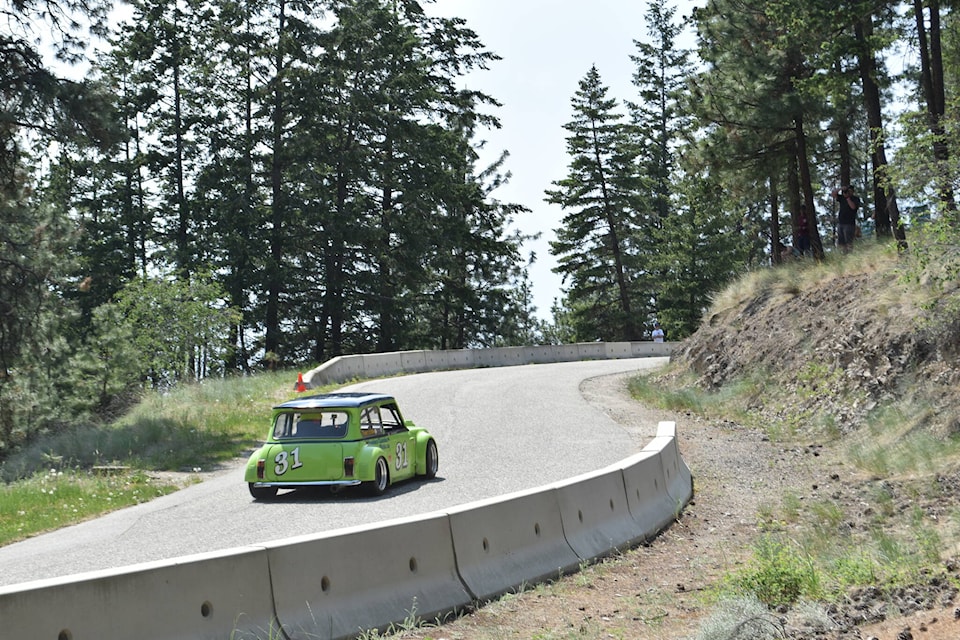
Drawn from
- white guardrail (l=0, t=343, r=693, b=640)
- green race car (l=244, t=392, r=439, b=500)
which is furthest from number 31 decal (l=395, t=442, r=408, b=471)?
white guardrail (l=0, t=343, r=693, b=640)

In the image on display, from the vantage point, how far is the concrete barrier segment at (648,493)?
11891 mm

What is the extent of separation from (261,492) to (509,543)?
6371mm

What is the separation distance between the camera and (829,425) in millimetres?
19812

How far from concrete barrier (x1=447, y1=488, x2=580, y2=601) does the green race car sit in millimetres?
4753

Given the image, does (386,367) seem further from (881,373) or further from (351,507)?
(351,507)

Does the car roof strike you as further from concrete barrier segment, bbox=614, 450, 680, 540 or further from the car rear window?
concrete barrier segment, bbox=614, 450, 680, 540

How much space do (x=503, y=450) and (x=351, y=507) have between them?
18.9 ft

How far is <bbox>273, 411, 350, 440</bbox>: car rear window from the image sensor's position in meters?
14.8

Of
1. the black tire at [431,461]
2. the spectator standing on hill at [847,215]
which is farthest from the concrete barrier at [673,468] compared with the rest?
the spectator standing on hill at [847,215]

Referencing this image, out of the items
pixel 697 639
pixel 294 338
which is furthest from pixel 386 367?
pixel 697 639

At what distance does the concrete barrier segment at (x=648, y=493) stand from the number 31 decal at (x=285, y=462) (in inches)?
184

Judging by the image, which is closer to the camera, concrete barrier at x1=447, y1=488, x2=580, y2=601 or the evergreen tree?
concrete barrier at x1=447, y1=488, x2=580, y2=601

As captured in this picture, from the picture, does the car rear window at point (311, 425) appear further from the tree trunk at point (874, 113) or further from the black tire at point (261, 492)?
the tree trunk at point (874, 113)

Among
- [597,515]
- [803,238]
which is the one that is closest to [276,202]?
[803,238]
